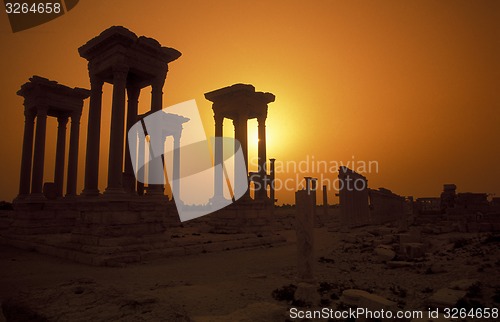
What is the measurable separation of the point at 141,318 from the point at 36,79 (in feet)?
61.6

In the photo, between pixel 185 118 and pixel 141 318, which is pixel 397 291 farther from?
pixel 185 118

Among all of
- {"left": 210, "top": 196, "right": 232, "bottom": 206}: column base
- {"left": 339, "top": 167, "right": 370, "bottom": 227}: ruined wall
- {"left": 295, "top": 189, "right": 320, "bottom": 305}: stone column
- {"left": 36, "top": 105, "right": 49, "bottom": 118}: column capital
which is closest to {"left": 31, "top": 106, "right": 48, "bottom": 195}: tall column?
{"left": 36, "top": 105, "right": 49, "bottom": 118}: column capital

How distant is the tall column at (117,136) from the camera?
13.8m

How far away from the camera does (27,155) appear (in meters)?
20.4

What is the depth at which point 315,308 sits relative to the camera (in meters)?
7.03

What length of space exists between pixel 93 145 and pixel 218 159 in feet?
28.6

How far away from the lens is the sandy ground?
6371mm

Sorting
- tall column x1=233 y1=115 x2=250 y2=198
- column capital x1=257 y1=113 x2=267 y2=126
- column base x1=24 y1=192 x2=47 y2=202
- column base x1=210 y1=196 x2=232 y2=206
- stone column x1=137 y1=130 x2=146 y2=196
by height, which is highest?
column capital x1=257 y1=113 x2=267 y2=126

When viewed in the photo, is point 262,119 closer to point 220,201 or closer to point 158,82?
point 220,201

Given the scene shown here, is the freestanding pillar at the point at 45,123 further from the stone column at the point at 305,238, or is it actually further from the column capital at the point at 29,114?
the stone column at the point at 305,238

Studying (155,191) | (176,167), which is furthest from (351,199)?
(155,191)

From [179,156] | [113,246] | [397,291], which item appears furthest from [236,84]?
[397,291]

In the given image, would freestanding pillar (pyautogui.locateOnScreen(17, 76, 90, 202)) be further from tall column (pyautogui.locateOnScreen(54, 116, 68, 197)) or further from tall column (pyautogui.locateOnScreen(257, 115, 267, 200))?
tall column (pyautogui.locateOnScreen(257, 115, 267, 200))

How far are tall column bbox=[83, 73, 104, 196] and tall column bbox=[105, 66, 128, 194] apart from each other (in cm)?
150
